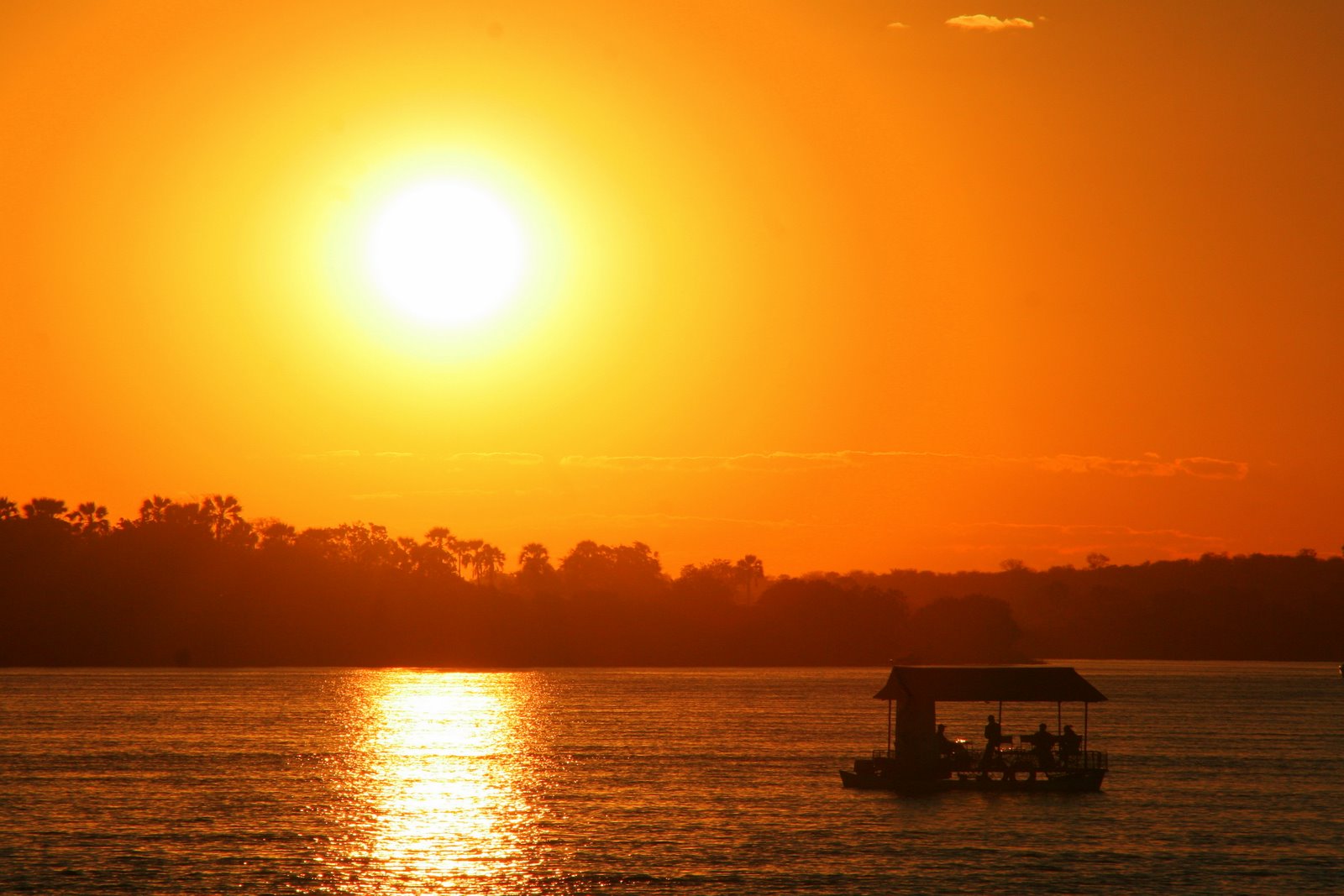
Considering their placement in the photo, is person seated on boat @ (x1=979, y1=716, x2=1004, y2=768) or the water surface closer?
the water surface

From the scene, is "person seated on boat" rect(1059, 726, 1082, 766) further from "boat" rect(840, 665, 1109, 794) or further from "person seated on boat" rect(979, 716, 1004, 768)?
"person seated on boat" rect(979, 716, 1004, 768)

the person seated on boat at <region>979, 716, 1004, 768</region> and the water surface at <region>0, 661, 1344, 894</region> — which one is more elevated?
the person seated on boat at <region>979, 716, 1004, 768</region>

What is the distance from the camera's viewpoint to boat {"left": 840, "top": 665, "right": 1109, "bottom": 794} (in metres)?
70.9

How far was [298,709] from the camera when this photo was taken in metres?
145

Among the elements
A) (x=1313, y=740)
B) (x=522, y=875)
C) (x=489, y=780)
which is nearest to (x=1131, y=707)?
(x=1313, y=740)

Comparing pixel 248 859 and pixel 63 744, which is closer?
pixel 248 859

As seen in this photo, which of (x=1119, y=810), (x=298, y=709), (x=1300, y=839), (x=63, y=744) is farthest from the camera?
(x=298, y=709)

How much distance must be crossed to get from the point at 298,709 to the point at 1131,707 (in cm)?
8327

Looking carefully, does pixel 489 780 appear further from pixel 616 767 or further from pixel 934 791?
pixel 934 791

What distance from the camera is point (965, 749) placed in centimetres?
7462

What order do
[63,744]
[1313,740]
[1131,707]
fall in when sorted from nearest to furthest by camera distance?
[63,744] → [1313,740] → [1131,707]

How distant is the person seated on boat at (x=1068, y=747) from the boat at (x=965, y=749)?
0.13ft

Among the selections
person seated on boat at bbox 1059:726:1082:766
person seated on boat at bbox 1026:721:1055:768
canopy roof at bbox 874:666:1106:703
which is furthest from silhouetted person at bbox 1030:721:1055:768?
canopy roof at bbox 874:666:1106:703

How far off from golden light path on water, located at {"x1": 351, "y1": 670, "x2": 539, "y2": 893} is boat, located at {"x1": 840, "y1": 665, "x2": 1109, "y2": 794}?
684 inches
